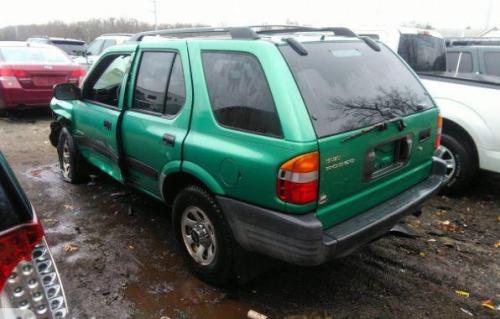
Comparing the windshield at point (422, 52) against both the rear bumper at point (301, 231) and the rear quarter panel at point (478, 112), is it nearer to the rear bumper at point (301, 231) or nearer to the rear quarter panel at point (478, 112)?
the rear quarter panel at point (478, 112)

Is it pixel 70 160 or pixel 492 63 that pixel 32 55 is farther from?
pixel 492 63

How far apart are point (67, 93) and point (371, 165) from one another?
3.34m

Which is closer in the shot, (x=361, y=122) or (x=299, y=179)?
(x=299, y=179)

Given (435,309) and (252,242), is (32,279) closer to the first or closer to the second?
(252,242)

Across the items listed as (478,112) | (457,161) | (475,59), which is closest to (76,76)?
(475,59)

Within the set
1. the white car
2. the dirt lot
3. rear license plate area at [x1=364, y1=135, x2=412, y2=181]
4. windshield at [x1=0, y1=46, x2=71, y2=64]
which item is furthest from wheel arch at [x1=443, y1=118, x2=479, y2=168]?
the white car

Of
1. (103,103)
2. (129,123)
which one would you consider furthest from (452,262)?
(103,103)

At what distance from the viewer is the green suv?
8.32 feet

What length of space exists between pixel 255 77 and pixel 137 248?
79.2 inches

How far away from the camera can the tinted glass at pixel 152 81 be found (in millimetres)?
3447

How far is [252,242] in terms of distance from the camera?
272cm

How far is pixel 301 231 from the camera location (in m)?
2.47

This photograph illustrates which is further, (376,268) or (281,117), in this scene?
(376,268)

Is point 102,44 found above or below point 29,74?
above
